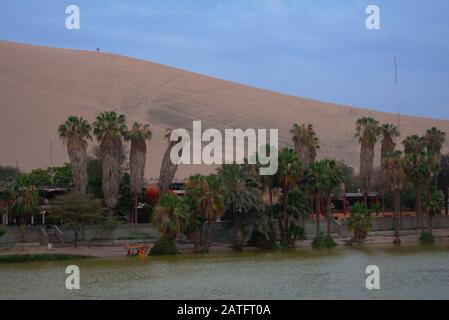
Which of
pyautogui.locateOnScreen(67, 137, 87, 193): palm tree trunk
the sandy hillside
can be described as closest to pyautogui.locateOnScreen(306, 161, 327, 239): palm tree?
pyautogui.locateOnScreen(67, 137, 87, 193): palm tree trunk

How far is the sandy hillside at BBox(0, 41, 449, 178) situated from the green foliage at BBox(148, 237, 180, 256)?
62385mm

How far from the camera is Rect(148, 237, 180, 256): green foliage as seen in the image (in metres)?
59.1

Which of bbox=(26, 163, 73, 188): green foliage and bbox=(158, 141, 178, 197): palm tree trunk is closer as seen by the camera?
bbox=(158, 141, 178, 197): palm tree trunk

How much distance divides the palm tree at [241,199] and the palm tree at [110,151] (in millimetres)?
8870

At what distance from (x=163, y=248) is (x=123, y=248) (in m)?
4.41

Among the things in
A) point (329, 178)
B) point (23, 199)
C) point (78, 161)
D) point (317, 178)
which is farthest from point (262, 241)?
point (23, 199)

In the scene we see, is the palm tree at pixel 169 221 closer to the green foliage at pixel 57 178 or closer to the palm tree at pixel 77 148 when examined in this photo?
the palm tree at pixel 77 148

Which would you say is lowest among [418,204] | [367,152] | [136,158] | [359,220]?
[359,220]

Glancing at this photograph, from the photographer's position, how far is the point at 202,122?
162 meters

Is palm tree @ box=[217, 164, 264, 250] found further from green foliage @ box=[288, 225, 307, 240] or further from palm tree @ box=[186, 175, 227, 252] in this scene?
green foliage @ box=[288, 225, 307, 240]

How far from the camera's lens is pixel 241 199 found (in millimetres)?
61062

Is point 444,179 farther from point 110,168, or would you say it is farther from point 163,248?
point 163,248

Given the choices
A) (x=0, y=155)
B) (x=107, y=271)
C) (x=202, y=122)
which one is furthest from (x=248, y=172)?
(x=202, y=122)
